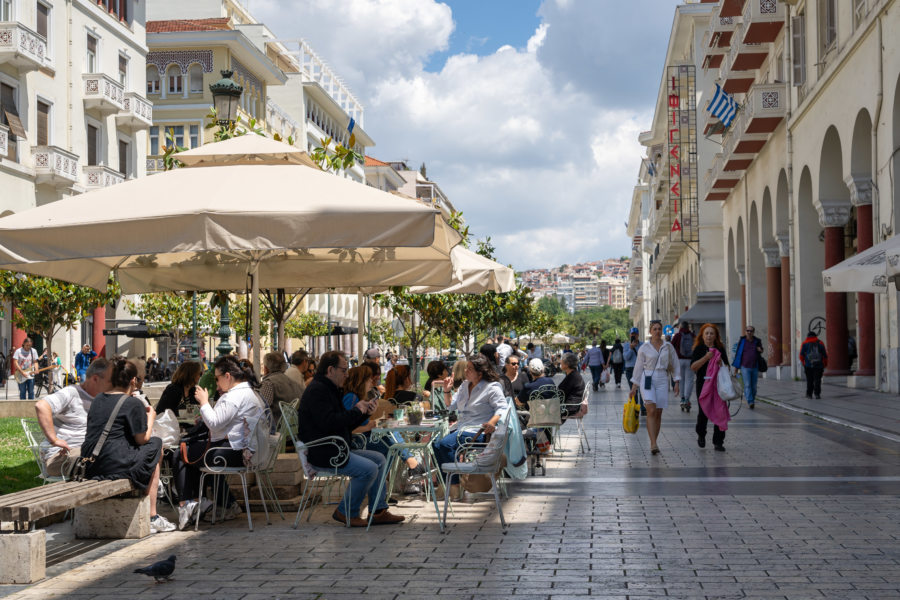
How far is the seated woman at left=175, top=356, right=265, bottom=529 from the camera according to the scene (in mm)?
8867

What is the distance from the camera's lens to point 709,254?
55469mm

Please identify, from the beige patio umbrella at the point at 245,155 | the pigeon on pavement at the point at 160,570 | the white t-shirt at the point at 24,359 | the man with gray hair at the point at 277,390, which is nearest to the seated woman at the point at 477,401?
the man with gray hair at the point at 277,390

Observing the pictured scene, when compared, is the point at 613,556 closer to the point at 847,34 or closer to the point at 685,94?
the point at 847,34

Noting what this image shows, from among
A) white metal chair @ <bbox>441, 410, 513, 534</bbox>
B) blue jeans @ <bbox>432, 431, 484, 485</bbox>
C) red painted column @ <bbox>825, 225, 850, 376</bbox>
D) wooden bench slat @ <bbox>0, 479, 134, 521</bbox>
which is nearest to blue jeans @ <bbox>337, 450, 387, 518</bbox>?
white metal chair @ <bbox>441, 410, 513, 534</bbox>

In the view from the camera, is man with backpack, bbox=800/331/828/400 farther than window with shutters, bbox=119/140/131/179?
No

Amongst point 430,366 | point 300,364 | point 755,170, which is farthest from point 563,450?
point 755,170

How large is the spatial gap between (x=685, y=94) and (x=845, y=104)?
32.8m

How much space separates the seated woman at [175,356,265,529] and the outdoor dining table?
3.66 ft

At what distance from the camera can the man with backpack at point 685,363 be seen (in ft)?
77.4

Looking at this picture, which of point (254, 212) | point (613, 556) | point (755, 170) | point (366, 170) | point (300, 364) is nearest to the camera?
point (613, 556)

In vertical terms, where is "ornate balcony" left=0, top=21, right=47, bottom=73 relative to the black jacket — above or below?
above

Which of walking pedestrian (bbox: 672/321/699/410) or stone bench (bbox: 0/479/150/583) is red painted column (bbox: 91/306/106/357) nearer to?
walking pedestrian (bbox: 672/321/699/410)

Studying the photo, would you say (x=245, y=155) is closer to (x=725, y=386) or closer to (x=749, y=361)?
(x=725, y=386)

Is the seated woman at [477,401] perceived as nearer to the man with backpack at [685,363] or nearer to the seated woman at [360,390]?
the seated woman at [360,390]
